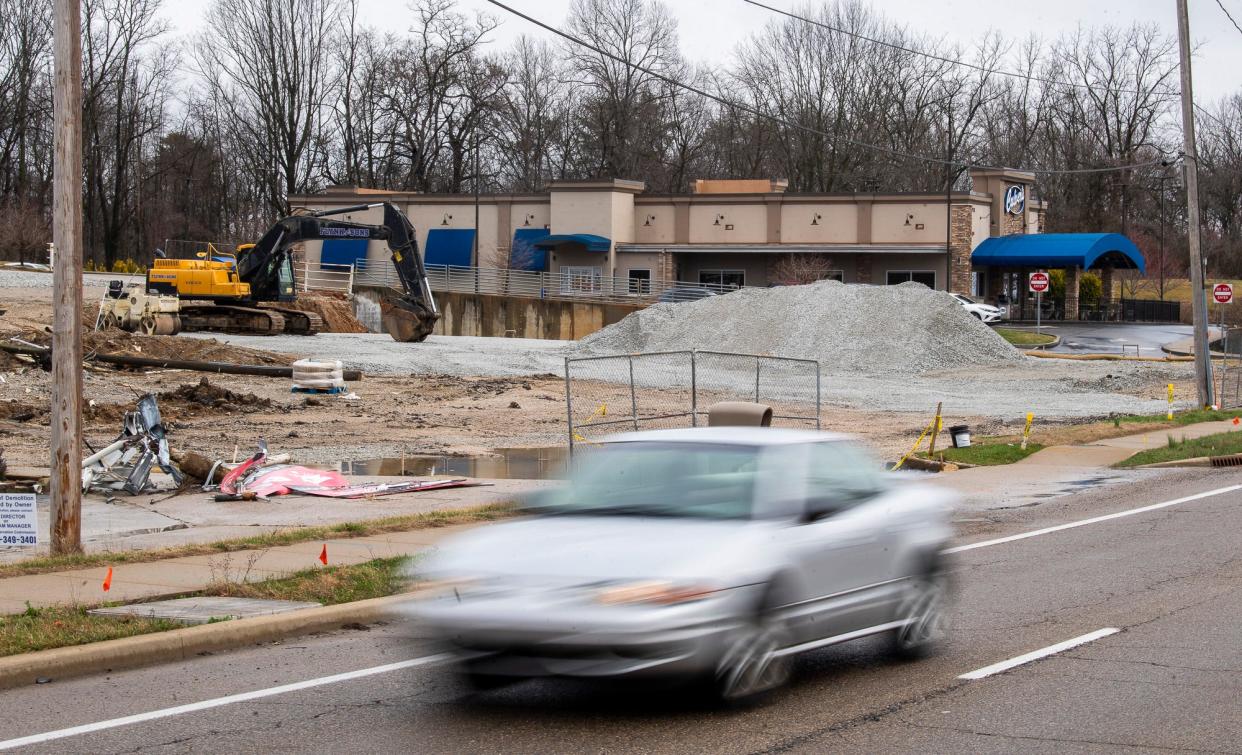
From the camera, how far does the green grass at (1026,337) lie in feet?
177

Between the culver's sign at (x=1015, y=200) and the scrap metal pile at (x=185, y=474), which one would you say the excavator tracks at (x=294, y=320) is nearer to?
the scrap metal pile at (x=185, y=474)

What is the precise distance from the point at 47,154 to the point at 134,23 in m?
12.9

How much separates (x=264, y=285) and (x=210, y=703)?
1721 inches

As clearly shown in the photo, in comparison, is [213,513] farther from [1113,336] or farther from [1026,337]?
[1113,336]

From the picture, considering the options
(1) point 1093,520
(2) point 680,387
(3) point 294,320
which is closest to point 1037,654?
(1) point 1093,520

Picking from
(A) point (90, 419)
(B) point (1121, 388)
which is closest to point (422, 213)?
(B) point (1121, 388)

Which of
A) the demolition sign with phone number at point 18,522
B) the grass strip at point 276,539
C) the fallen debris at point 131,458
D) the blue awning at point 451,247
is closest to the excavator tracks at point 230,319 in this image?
the blue awning at point 451,247

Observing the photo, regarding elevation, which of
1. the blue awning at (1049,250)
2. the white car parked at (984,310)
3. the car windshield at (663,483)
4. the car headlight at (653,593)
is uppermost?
the blue awning at (1049,250)

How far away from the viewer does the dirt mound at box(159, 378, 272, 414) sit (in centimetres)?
2778

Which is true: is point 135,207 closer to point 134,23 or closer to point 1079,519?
point 134,23

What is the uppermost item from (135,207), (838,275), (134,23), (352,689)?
(134,23)

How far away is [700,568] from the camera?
22.2ft

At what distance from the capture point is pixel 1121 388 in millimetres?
37531

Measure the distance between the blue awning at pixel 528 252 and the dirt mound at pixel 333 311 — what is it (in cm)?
1229
